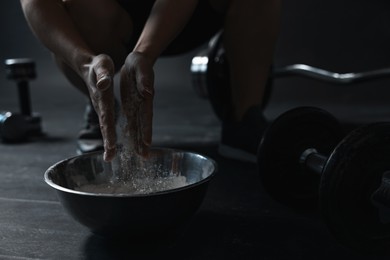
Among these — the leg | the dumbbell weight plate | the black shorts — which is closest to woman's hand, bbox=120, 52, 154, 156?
the leg

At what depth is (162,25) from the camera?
761 mm

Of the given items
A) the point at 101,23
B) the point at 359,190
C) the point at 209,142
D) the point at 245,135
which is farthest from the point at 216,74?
the point at 359,190

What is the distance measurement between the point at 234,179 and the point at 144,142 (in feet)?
1.12

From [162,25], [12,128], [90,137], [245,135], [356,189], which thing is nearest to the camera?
[356,189]

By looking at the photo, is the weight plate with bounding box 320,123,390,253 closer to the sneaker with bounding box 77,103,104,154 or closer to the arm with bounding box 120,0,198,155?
the arm with bounding box 120,0,198,155

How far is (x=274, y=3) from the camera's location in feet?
3.63

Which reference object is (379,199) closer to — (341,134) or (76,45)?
(341,134)

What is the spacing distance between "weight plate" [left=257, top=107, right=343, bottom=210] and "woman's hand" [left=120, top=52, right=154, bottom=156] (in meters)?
0.21

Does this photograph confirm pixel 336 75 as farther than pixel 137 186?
Yes

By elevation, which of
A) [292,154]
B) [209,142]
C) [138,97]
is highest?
[138,97]

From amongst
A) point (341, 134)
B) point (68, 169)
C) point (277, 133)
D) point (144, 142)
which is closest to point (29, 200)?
point (68, 169)

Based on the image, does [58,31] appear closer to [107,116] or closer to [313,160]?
[107,116]

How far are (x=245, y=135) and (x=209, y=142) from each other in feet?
0.91

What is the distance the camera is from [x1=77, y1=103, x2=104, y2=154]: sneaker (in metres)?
1.22
